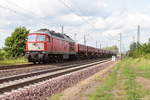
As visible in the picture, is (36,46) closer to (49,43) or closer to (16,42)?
(49,43)

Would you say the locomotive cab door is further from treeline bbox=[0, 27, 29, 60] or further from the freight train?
treeline bbox=[0, 27, 29, 60]

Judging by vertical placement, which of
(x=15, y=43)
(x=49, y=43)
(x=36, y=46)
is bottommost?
(x=36, y=46)

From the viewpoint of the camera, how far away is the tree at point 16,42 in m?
70.8

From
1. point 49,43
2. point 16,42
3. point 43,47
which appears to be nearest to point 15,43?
point 16,42

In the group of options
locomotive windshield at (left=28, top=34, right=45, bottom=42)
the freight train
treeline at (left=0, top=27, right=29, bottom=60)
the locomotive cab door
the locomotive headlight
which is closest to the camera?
the freight train

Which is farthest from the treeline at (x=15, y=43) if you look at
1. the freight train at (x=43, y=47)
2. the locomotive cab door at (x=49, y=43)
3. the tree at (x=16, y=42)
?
the locomotive cab door at (x=49, y=43)

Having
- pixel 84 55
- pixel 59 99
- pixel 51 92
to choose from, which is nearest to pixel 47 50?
pixel 51 92

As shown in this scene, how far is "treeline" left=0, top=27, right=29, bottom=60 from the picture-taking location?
70750mm

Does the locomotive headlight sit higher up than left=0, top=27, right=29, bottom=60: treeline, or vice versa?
left=0, top=27, right=29, bottom=60: treeline

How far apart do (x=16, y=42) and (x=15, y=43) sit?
1.53 feet

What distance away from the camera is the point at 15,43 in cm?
7200

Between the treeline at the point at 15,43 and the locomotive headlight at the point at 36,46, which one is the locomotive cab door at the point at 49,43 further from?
the treeline at the point at 15,43

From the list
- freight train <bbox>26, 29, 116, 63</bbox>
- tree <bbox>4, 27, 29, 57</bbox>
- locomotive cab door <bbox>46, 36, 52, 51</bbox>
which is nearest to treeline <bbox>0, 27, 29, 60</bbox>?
tree <bbox>4, 27, 29, 57</bbox>

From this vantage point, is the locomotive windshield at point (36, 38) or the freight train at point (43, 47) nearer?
the freight train at point (43, 47)
